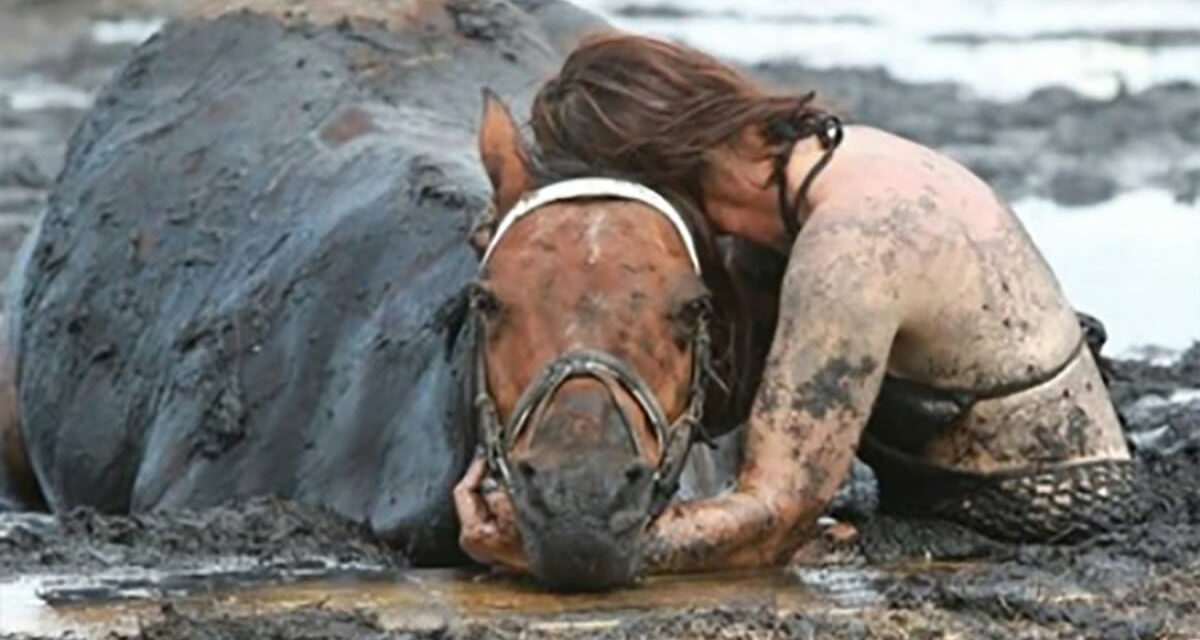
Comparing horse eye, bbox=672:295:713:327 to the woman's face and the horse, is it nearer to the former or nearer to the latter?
the horse

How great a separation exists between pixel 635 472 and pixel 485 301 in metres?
0.53

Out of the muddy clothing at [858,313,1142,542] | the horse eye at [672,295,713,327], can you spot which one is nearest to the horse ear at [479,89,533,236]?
the horse eye at [672,295,713,327]

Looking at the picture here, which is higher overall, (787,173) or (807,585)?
(787,173)

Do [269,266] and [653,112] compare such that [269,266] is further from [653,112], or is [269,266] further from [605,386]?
[605,386]

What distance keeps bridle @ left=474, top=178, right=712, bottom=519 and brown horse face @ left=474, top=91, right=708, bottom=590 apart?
0.04 feet

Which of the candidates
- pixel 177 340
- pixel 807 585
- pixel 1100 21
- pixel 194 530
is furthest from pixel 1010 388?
pixel 1100 21

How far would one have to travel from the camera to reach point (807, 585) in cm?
658

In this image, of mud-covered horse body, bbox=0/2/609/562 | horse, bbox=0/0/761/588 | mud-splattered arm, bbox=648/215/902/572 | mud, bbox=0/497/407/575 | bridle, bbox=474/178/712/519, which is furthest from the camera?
mud-covered horse body, bbox=0/2/609/562

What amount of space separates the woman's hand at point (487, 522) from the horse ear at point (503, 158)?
50 cm

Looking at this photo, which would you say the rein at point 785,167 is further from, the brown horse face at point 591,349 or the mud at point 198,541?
the mud at point 198,541

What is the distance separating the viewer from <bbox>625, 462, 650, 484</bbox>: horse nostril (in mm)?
6113

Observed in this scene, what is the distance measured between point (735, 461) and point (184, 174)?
255 centimetres

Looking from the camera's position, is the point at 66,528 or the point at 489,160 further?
the point at 66,528

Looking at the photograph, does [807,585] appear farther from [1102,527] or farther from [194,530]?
[194,530]
